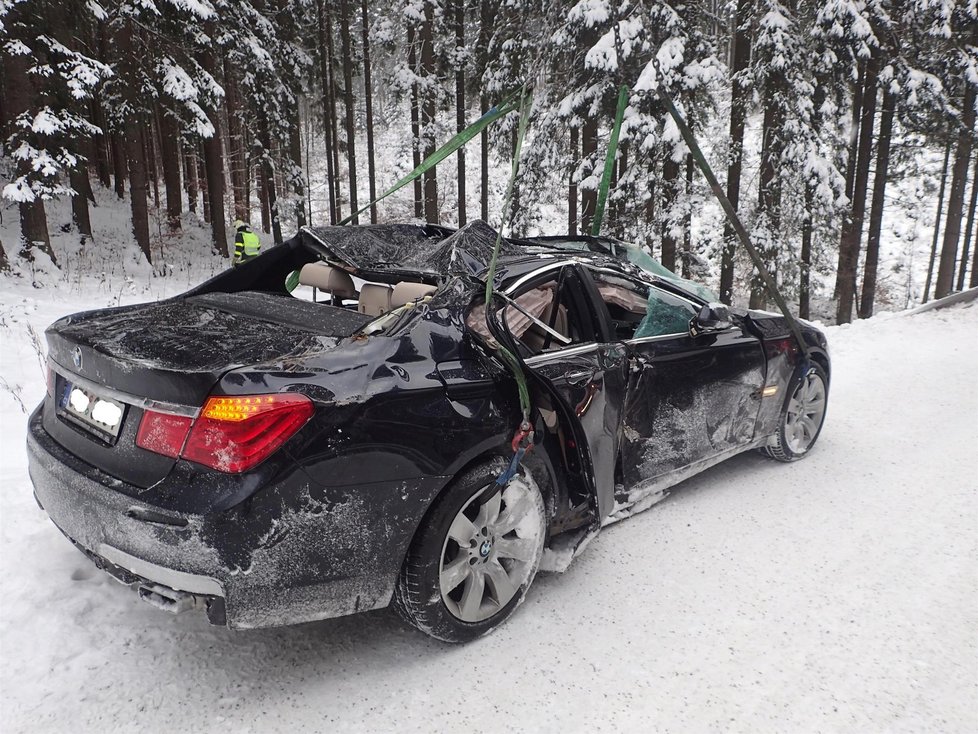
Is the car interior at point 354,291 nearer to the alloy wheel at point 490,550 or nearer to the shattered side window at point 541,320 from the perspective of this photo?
the shattered side window at point 541,320

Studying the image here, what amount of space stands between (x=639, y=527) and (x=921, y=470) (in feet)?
8.15

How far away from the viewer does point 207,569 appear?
2.23 metres

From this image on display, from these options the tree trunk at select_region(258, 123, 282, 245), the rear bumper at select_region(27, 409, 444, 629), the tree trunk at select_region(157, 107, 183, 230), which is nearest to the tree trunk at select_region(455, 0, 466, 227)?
the tree trunk at select_region(258, 123, 282, 245)

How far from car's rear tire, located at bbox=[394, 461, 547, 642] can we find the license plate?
1217mm

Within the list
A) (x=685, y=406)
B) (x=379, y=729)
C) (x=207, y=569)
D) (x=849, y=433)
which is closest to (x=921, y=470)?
(x=849, y=433)

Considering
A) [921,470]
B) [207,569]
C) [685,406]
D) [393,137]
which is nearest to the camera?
[207,569]

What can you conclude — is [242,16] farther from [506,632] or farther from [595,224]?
[506,632]

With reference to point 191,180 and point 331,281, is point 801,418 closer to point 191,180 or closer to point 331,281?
point 331,281

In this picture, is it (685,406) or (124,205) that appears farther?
(124,205)

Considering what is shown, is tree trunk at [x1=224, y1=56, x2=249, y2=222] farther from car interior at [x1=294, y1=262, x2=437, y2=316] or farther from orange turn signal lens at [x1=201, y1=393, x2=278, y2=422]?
orange turn signal lens at [x1=201, y1=393, x2=278, y2=422]

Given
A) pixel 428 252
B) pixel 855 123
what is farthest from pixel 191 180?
pixel 428 252

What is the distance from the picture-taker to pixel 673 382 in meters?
3.87

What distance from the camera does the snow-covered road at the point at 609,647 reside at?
2.50m

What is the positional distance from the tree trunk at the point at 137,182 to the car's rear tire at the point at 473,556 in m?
16.2
